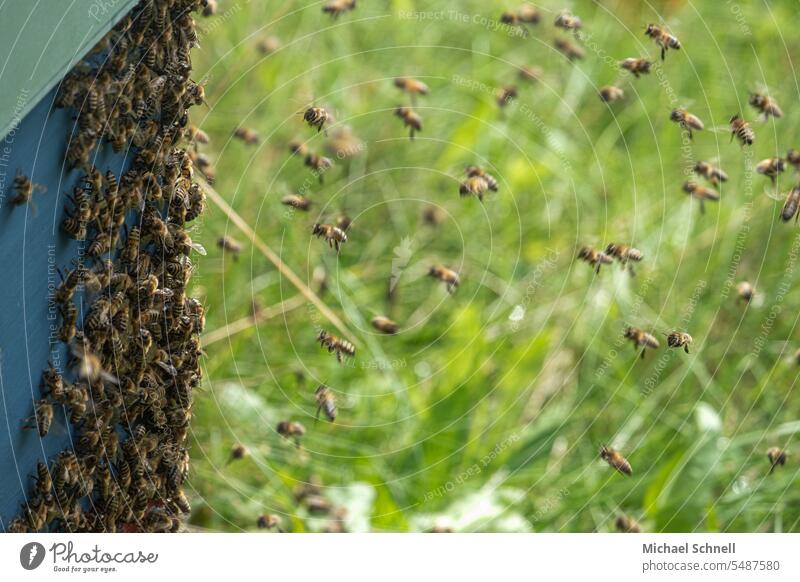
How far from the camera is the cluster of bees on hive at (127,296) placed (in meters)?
2.32

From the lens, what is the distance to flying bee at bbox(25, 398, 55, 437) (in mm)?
2318

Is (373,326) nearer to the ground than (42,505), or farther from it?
farther from it

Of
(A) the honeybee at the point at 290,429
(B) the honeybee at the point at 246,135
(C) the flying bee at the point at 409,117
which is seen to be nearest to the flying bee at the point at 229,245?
(B) the honeybee at the point at 246,135

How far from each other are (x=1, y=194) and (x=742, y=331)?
292cm

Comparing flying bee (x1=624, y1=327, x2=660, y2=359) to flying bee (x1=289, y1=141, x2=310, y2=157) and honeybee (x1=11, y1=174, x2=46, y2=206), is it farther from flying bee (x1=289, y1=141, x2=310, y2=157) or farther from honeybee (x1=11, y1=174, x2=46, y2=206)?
honeybee (x1=11, y1=174, x2=46, y2=206)

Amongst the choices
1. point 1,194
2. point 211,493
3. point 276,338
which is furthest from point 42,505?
point 276,338

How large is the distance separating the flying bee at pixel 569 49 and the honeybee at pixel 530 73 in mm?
138

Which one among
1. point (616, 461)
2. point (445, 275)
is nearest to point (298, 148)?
point (445, 275)

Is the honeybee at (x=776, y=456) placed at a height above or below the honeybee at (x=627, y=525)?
above

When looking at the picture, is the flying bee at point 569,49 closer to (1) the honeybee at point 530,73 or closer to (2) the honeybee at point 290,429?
(1) the honeybee at point 530,73

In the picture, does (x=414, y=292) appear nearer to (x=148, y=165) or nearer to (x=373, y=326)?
(x=373, y=326)

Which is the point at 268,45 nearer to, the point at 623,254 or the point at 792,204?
the point at 623,254
